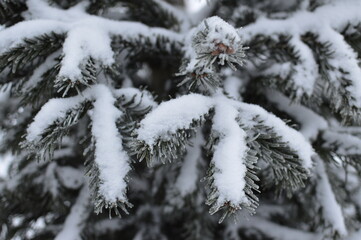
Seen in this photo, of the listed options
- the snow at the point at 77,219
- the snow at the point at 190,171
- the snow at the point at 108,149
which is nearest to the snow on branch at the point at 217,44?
the snow at the point at 108,149

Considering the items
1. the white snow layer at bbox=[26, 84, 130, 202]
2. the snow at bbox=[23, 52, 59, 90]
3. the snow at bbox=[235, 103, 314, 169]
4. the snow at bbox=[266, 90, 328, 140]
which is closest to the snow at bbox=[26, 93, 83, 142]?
the white snow layer at bbox=[26, 84, 130, 202]

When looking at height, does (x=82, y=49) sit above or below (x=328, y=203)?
above

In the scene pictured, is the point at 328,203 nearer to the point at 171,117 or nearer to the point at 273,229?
the point at 273,229

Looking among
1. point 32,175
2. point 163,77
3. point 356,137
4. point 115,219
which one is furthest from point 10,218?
point 356,137

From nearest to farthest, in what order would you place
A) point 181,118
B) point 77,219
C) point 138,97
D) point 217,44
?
point 217,44
point 181,118
point 138,97
point 77,219

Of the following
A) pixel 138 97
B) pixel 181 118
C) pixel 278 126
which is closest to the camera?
pixel 181 118

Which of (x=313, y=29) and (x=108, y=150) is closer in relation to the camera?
(x=108, y=150)

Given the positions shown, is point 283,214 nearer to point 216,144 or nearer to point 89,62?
point 216,144

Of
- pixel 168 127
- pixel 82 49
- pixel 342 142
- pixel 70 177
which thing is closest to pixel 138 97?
pixel 82 49

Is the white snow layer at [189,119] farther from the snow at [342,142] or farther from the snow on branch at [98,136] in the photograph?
the snow at [342,142]
